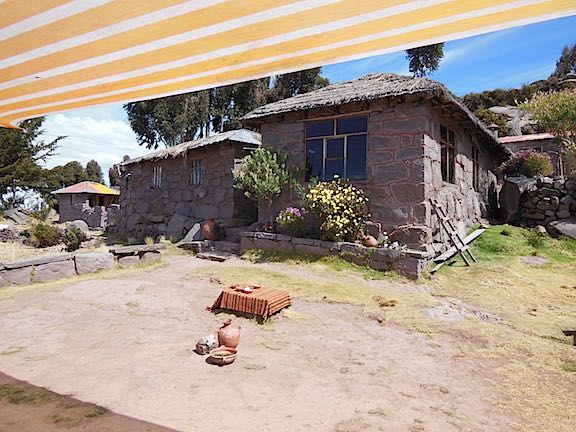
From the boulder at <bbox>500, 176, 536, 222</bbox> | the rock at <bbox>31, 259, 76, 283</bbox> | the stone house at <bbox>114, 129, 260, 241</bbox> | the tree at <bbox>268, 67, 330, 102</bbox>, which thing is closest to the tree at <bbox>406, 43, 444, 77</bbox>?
the tree at <bbox>268, 67, 330, 102</bbox>

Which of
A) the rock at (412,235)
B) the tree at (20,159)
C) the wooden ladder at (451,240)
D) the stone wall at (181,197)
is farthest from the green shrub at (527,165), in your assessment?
the tree at (20,159)

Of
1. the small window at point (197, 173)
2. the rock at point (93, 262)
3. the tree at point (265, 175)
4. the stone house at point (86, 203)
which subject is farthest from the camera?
the stone house at point (86, 203)

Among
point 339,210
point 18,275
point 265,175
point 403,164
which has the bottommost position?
point 18,275

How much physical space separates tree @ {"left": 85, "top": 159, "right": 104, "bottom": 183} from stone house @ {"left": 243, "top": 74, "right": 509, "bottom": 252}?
33.8 metres

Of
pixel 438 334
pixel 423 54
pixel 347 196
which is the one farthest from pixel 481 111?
pixel 438 334

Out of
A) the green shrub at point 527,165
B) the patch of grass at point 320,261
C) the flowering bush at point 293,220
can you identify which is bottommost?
the patch of grass at point 320,261

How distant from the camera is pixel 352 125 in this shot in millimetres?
9016

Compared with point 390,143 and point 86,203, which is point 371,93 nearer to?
point 390,143

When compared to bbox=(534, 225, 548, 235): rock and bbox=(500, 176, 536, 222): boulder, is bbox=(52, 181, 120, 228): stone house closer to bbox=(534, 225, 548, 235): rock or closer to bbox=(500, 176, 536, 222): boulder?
bbox=(500, 176, 536, 222): boulder

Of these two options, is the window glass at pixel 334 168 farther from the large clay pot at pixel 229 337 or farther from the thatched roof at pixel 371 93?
the large clay pot at pixel 229 337

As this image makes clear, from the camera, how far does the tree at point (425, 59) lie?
25219 millimetres

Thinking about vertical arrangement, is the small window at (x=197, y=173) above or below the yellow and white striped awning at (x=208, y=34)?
above

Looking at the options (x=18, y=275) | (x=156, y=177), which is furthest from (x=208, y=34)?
(x=156, y=177)

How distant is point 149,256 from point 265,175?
3.45 m
